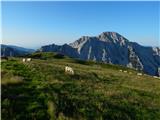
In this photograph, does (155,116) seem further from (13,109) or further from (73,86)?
(13,109)

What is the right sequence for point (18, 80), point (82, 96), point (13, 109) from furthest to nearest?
1. point (18, 80)
2. point (82, 96)
3. point (13, 109)

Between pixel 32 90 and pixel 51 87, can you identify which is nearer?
pixel 32 90

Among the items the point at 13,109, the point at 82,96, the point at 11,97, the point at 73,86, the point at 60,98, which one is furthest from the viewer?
the point at 73,86

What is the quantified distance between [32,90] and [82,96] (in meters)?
3.81

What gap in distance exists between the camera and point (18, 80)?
2158 cm

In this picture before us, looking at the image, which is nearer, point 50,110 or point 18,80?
point 50,110

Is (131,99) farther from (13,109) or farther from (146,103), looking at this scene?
(13,109)

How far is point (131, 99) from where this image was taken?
2238 centimetres

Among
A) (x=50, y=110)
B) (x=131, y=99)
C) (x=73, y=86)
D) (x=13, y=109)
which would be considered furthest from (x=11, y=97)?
(x=131, y=99)

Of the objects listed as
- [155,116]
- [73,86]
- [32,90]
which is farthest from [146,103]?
[32,90]

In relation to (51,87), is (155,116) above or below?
below

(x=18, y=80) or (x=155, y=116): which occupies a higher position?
(x=18, y=80)

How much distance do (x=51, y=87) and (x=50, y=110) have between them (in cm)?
557

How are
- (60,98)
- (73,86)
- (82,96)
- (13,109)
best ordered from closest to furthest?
(13,109), (60,98), (82,96), (73,86)
